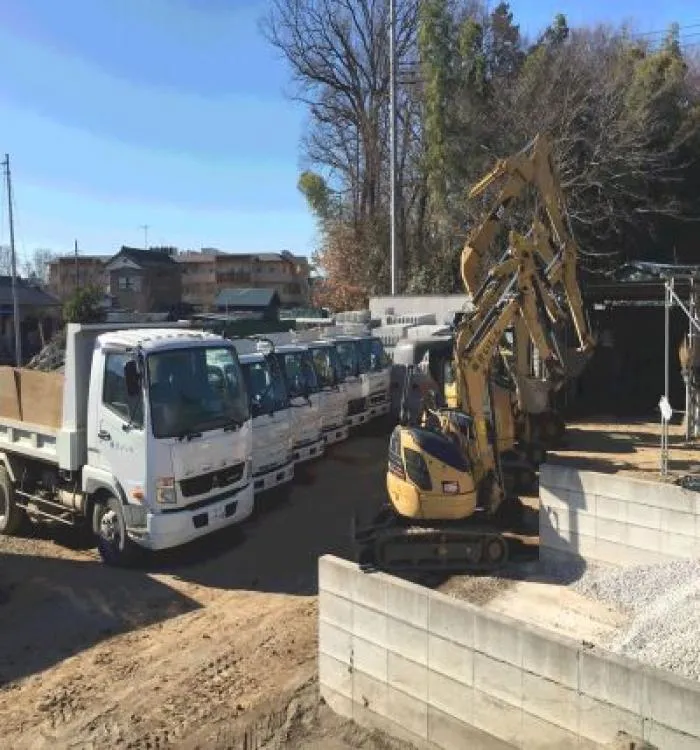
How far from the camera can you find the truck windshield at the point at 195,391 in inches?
352

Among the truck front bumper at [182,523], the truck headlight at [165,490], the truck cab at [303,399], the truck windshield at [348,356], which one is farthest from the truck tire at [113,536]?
the truck windshield at [348,356]

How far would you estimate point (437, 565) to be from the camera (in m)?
8.66

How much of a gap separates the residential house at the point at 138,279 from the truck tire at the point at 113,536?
61.2 metres

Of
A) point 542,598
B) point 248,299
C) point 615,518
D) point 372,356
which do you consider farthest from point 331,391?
point 248,299

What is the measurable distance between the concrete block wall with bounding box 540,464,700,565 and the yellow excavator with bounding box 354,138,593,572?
69cm

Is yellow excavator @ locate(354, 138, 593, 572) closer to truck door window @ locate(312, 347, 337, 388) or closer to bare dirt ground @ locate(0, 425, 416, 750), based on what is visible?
bare dirt ground @ locate(0, 425, 416, 750)

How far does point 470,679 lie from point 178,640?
11.1 ft

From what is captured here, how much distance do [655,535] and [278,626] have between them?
12.8 feet

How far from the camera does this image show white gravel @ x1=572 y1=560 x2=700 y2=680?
5.56 meters

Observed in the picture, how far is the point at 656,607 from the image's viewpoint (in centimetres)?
683

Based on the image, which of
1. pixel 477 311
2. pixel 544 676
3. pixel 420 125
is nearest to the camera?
pixel 544 676

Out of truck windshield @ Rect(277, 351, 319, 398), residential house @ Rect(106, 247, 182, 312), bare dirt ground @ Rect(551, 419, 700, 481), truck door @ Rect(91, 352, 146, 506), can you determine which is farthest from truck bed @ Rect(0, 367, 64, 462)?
residential house @ Rect(106, 247, 182, 312)

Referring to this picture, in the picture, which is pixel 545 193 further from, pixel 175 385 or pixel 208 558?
pixel 208 558

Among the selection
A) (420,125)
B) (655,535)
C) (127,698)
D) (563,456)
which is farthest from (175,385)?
(420,125)
